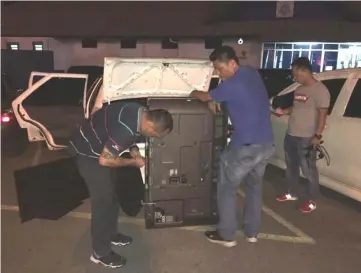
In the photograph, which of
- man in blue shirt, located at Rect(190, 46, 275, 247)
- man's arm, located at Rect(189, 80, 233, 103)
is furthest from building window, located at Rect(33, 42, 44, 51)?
man's arm, located at Rect(189, 80, 233, 103)

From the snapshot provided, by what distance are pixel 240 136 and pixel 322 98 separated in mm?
1334

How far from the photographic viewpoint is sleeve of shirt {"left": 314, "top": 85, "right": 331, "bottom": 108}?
467cm

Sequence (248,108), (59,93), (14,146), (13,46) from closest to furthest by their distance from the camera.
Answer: (248,108) → (14,146) → (59,93) → (13,46)

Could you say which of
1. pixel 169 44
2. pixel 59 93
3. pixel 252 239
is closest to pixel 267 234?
pixel 252 239

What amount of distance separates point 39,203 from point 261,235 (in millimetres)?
2566

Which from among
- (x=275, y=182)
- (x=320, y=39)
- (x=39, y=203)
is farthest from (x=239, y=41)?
(x=39, y=203)

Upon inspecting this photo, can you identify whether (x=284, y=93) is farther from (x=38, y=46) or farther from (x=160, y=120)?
(x=38, y=46)

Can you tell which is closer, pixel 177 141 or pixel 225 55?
pixel 225 55

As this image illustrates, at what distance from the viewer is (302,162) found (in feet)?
16.3

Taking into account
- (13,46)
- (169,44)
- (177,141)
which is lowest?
(177,141)

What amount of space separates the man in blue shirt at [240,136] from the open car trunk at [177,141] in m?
0.22

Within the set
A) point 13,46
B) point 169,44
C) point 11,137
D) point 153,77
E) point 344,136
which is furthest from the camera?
point 13,46

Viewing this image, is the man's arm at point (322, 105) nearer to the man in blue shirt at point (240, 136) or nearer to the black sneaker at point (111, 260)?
the man in blue shirt at point (240, 136)

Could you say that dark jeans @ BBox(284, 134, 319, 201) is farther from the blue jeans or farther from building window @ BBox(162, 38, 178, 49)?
building window @ BBox(162, 38, 178, 49)
